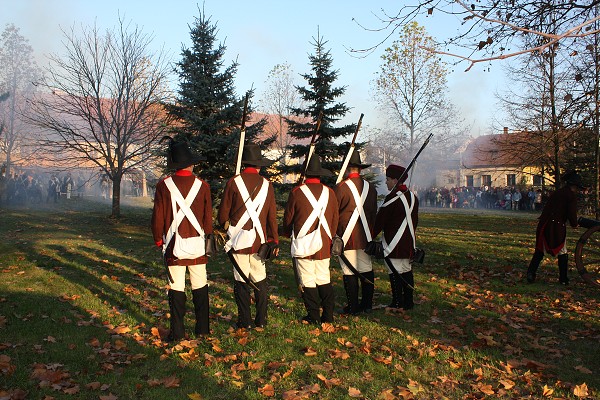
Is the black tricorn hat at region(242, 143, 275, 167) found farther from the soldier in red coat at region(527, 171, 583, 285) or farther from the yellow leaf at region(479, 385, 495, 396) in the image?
the soldier in red coat at region(527, 171, 583, 285)

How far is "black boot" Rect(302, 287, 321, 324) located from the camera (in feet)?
20.7

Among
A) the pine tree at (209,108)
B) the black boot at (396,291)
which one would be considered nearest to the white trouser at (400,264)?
the black boot at (396,291)

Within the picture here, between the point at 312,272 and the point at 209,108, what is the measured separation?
9.70 meters

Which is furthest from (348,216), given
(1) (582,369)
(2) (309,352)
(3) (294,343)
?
(1) (582,369)

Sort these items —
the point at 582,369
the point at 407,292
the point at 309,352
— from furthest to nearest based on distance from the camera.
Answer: the point at 407,292
the point at 309,352
the point at 582,369

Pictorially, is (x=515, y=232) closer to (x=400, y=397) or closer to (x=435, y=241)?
(x=435, y=241)

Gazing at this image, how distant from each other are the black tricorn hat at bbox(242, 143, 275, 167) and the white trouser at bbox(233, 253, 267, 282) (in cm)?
107

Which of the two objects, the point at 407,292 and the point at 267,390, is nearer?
the point at 267,390

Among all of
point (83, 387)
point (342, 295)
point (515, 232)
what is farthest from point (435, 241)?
point (83, 387)

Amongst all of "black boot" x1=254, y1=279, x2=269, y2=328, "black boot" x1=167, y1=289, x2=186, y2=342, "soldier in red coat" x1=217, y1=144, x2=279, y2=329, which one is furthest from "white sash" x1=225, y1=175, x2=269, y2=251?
→ "black boot" x1=167, y1=289, x2=186, y2=342

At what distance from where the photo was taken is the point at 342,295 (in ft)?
26.6

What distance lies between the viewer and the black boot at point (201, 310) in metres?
5.82

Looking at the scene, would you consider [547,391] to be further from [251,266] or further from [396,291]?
[251,266]

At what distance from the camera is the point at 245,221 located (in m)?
6.07
